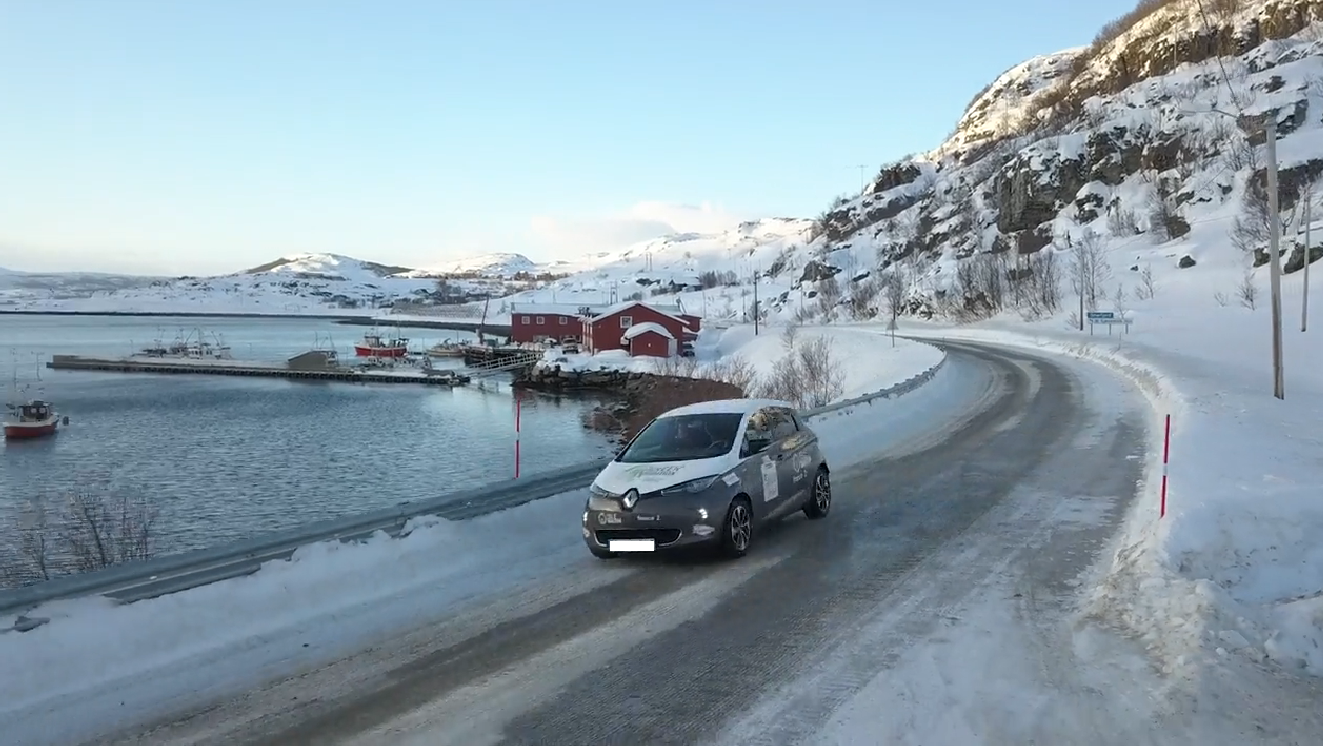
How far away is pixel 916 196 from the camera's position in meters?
175

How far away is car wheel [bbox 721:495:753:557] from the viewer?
10.5 m

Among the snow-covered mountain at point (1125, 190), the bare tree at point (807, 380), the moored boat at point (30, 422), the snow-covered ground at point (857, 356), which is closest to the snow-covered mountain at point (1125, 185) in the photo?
the snow-covered mountain at point (1125, 190)

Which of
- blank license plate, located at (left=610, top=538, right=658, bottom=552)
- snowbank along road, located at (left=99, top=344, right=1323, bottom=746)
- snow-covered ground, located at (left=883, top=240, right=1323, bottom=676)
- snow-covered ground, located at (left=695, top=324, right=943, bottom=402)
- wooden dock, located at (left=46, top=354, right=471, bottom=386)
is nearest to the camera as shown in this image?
snowbank along road, located at (left=99, top=344, right=1323, bottom=746)

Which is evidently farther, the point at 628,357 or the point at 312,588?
the point at 628,357

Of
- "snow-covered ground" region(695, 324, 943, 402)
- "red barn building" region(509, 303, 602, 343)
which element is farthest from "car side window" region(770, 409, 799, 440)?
"red barn building" region(509, 303, 602, 343)

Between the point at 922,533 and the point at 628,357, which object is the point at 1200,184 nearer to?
the point at 628,357

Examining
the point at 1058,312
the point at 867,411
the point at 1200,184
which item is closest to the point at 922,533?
the point at 867,411

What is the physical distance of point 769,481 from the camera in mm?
11562

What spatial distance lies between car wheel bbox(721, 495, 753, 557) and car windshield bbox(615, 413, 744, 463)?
0.67 metres

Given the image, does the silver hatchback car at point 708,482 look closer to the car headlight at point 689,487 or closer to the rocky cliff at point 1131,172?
the car headlight at point 689,487

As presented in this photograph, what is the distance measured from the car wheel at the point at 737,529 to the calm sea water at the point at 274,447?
64.3 ft

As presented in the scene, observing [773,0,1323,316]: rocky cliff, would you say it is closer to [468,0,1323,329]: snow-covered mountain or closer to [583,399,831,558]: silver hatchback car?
[468,0,1323,329]: snow-covered mountain

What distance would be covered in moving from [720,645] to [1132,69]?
153018 mm

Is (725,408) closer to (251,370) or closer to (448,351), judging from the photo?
(251,370)
